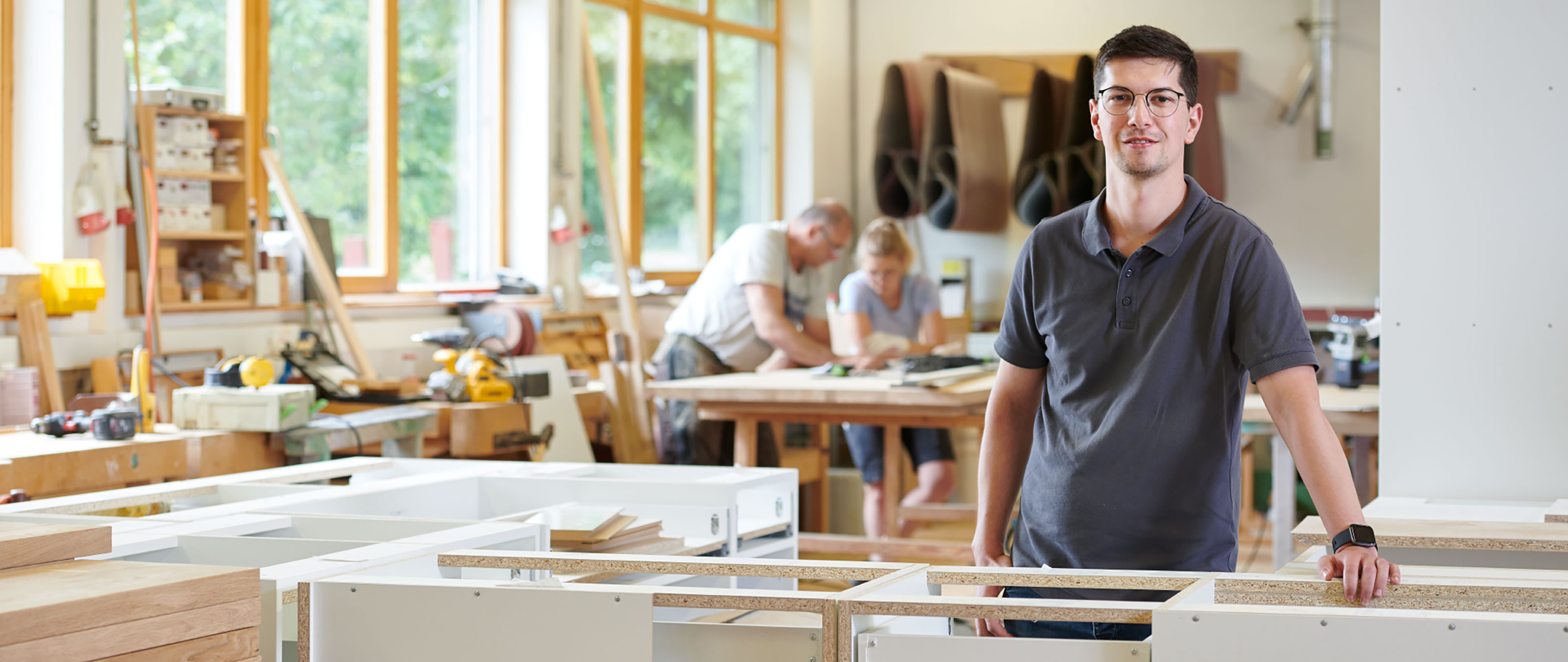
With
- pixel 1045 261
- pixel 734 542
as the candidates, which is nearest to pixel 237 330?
pixel 734 542

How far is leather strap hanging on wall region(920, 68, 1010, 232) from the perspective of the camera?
7.88 metres

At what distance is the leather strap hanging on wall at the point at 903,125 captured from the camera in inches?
319

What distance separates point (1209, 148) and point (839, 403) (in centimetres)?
388

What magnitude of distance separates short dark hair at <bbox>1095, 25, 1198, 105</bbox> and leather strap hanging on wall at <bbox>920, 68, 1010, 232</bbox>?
5.92 metres

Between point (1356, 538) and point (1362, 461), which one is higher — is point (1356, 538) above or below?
above

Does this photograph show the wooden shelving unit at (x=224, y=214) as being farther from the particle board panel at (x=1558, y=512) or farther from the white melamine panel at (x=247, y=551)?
the particle board panel at (x=1558, y=512)

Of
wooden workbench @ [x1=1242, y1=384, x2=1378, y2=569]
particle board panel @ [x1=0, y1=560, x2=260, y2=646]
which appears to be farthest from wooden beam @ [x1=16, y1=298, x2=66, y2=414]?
wooden workbench @ [x1=1242, y1=384, x2=1378, y2=569]

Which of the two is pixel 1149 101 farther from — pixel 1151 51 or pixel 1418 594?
Answer: pixel 1418 594

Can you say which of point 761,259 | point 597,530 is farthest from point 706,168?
point 597,530

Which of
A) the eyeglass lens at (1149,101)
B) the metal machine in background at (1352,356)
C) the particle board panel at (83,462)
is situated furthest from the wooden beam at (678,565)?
the metal machine in background at (1352,356)

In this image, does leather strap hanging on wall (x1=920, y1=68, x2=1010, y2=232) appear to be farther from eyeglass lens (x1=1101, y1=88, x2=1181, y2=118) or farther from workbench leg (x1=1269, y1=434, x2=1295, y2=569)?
eyeglass lens (x1=1101, y1=88, x2=1181, y2=118)

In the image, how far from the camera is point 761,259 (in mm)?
5359

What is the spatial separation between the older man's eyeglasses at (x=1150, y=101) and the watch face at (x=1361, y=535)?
1.87 feet

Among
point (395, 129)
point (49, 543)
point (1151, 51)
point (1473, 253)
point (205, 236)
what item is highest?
point (395, 129)
